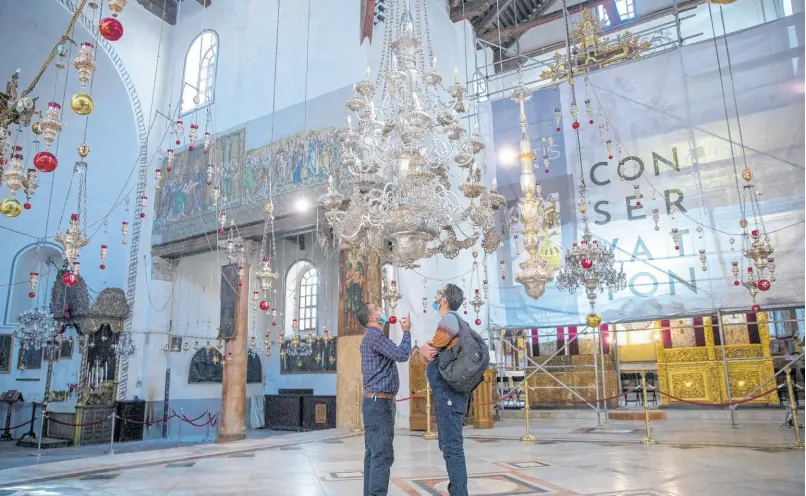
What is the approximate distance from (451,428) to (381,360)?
65 centimetres

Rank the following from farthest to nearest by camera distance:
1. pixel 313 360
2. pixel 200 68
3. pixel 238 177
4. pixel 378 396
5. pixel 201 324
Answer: pixel 201 324, pixel 313 360, pixel 200 68, pixel 238 177, pixel 378 396

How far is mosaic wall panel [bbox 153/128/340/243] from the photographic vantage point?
12.4 meters

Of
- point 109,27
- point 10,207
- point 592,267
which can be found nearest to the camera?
point 109,27

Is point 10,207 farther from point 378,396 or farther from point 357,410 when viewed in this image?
point 357,410

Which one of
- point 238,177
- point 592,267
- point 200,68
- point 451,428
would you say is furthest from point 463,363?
point 200,68

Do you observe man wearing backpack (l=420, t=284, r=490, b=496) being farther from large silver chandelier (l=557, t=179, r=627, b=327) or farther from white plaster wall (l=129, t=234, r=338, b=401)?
white plaster wall (l=129, t=234, r=338, b=401)

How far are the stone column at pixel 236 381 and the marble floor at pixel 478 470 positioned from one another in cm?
391

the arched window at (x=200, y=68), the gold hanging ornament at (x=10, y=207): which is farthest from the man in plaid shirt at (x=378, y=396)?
the arched window at (x=200, y=68)

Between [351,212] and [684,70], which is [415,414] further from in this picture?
[684,70]

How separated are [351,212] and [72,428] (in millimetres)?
10021

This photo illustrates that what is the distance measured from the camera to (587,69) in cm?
1359

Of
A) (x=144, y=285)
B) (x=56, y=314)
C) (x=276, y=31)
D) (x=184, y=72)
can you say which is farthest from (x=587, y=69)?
(x=56, y=314)

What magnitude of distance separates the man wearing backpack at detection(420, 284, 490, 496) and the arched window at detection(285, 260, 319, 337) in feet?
46.3

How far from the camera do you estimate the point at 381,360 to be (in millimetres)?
3742
